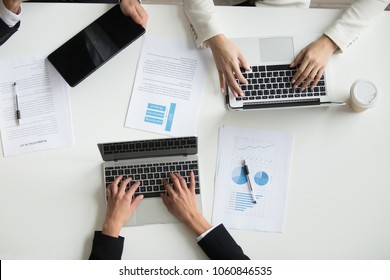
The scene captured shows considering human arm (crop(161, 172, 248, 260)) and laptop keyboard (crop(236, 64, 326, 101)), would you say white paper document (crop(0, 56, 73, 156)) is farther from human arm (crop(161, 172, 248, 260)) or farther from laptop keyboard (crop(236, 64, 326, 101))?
laptop keyboard (crop(236, 64, 326, 101))

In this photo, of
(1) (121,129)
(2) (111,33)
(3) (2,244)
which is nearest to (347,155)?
(1) (121,129)

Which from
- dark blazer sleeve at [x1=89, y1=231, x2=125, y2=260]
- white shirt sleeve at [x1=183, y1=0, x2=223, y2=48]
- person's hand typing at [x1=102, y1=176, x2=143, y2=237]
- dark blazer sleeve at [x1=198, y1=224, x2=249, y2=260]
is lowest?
dark blazer sleeve at [x1=89, y1=231, x2=125, y2=260]

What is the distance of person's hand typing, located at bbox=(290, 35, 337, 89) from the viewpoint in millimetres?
968

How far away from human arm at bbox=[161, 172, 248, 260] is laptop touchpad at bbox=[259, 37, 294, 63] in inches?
15.7

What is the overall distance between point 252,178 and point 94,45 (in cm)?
56

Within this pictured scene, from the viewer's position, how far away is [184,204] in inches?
37.2

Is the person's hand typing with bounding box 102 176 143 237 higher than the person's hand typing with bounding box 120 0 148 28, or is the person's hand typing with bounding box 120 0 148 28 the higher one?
the person's hand typing with bounding box 120 0 148 28

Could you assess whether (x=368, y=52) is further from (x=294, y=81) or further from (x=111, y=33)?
(x=111, y=33)

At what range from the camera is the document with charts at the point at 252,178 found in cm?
98

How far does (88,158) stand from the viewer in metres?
0.98

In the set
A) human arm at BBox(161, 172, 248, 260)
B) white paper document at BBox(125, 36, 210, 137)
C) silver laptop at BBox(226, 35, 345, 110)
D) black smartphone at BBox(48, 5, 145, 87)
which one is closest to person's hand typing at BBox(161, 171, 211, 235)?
human arm at BBox(161, 172, 248, 260)

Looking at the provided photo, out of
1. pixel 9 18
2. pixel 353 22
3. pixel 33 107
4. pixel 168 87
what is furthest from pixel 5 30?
pixel 353 22

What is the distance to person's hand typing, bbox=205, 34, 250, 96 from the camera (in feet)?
3.15

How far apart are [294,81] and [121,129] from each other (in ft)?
1.60
